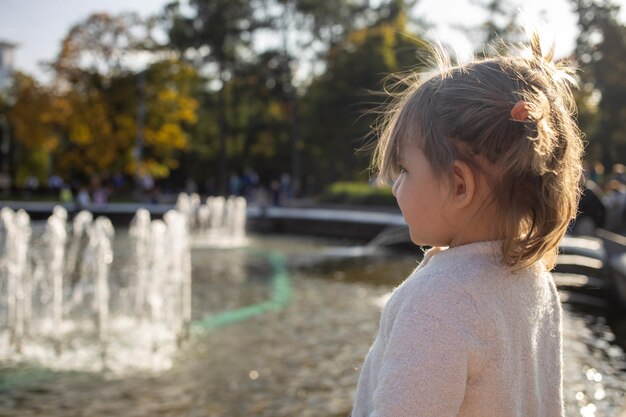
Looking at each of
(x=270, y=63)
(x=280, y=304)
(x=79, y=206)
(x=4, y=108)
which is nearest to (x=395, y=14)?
(x=270, y=63)

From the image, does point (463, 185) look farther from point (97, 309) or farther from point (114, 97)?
point (114, 97)

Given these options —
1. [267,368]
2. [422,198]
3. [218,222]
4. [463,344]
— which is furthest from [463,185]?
[218,222]

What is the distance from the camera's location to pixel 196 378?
519 cm

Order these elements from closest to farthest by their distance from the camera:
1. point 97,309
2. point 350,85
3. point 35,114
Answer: point 97,309
point 35,114
point 350,85

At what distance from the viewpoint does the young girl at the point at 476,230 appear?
1.04 meters

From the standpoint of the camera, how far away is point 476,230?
1166 millimetres

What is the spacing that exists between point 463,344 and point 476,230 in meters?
0.21

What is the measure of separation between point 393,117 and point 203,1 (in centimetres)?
3480

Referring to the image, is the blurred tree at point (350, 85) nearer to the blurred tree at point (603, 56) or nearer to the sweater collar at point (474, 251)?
the blurred tree at point (603, 56)

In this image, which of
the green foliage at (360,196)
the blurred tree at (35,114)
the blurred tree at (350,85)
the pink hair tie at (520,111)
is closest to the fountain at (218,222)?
the green foliage at (360,196)

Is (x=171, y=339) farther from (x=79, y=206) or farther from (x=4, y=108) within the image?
(x=4, y=108)

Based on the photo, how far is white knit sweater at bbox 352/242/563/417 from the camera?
1028 mm

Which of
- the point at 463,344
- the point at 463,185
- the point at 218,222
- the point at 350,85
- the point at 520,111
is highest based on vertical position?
the point at 350,85

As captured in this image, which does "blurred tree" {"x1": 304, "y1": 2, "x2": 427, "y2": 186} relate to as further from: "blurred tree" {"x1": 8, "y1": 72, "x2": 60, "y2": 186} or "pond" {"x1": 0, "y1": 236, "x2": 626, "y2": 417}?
"pond" {"x1": 0, "y1": 236, "x2": 626, "y2": 417}
